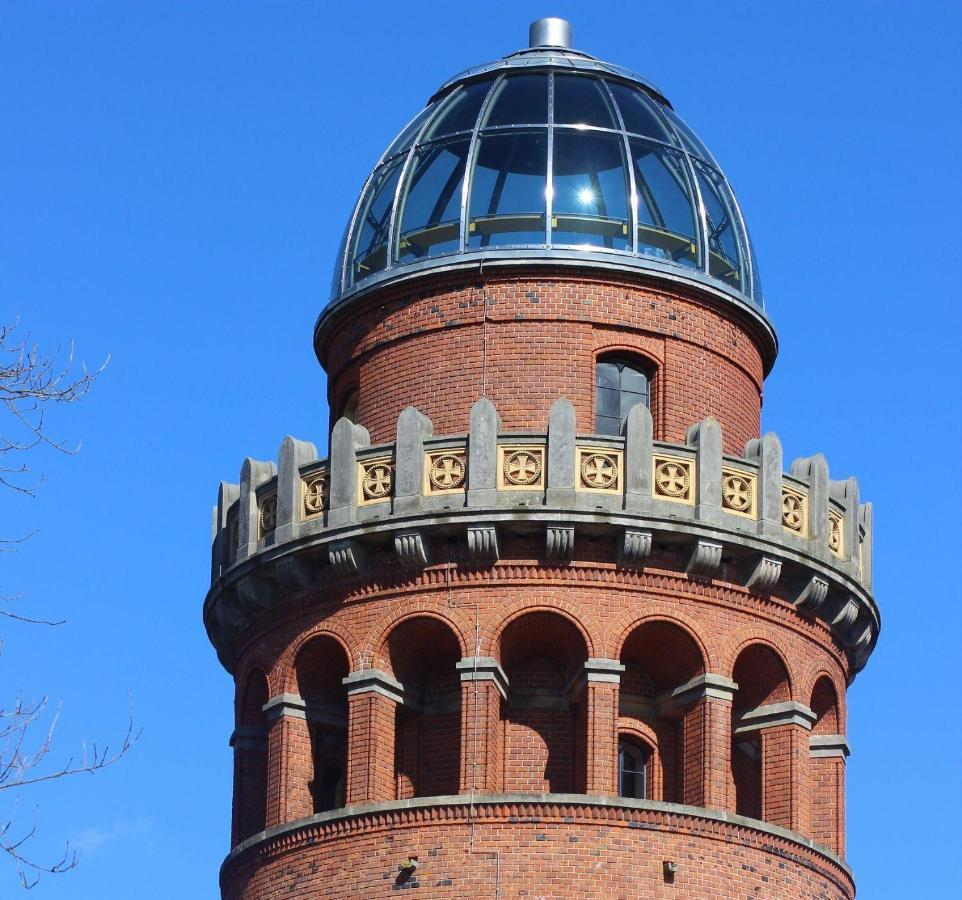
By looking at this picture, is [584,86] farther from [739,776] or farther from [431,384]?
[739,776]

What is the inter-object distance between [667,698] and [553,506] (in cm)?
340

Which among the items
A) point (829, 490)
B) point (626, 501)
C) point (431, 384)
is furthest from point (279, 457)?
point (829, 490)

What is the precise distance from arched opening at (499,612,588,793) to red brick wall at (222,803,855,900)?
3.71 ft

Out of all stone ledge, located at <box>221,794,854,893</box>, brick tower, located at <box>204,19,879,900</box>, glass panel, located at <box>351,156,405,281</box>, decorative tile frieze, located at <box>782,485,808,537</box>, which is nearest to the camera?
stone ledge, located at <box>221,794,854,893</box>

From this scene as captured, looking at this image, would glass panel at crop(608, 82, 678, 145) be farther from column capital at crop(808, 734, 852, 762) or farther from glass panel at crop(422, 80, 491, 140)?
column capital at crop(808, 734, 852, 762)

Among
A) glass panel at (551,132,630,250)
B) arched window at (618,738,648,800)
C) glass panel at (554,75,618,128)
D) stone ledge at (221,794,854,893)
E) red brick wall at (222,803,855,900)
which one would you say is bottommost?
red brick wall at (222,803,855,900)

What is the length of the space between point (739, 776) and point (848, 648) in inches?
108

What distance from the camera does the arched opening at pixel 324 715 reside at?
1727 inches

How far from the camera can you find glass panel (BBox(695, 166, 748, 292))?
46.6m

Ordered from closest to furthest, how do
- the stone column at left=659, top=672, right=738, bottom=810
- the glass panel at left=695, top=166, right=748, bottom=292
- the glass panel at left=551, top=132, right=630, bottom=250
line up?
1. the stone column at left=659, top=672, right=738, bottom=810
2. the glass panel at left=551, top=132, right=630, bottom=250
3. the glass panel at left=695, top=166, right=748, bottom=292

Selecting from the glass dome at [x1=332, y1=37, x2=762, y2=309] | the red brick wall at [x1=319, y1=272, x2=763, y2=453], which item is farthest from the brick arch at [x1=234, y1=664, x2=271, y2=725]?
the glass dome at [x1=332, y1=37, x2=762, y2=309]

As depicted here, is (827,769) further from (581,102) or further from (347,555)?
(581,102)

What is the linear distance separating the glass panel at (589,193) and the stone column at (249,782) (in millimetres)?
8652

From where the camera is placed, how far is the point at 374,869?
1640 inches
